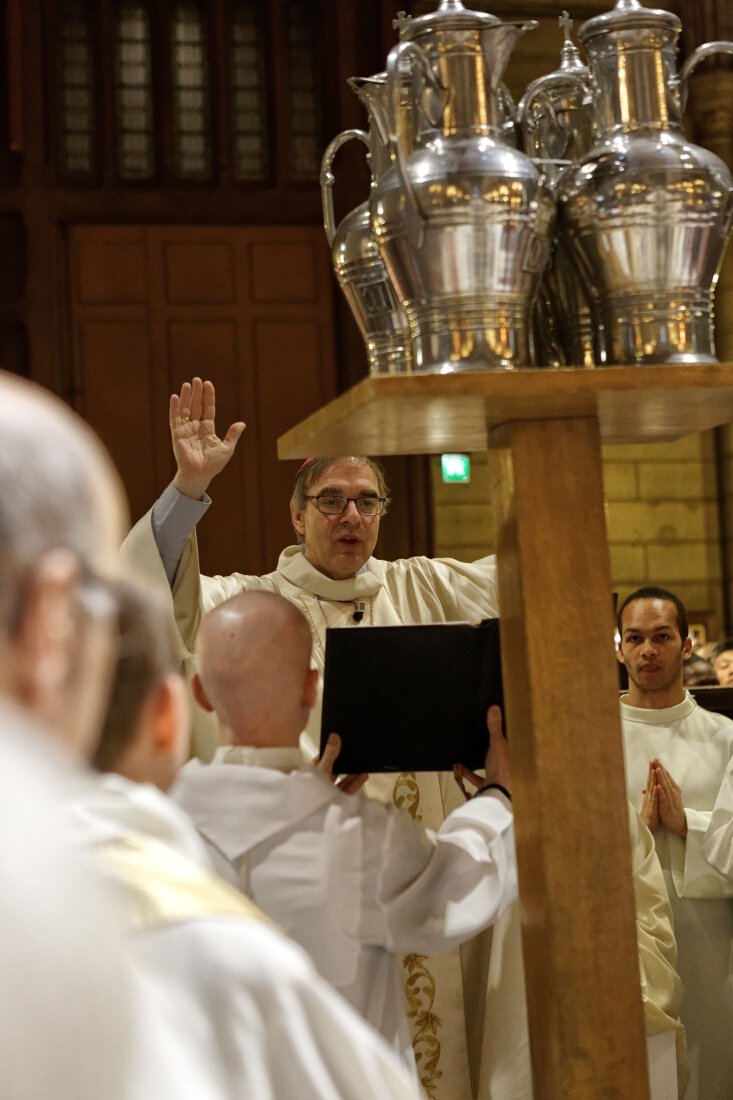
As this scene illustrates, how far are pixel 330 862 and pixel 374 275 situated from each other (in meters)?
0.93

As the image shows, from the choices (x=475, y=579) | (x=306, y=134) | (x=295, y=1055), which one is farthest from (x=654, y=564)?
(x=295, y=1055)

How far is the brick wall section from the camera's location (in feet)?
33.0

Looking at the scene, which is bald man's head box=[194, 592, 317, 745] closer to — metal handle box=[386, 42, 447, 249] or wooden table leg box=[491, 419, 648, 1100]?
wooden table leg box=[491, 419, 648, 1100]

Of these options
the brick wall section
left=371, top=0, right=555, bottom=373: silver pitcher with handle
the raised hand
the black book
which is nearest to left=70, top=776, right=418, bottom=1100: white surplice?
left=371, top=0, right=555, bottom=373: silver pitcher with handle

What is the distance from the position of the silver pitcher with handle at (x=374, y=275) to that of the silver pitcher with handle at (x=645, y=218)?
10.7 inches

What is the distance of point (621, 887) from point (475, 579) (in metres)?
2.08

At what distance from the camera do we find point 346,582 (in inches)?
165

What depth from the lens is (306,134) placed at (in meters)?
8.88

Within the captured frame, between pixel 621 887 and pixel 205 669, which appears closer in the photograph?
pixel 621 887

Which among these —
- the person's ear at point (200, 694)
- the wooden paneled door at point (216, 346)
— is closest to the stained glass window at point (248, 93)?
the wooden paneled door at point (216, 346)

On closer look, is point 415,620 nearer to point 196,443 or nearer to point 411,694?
point 196,443

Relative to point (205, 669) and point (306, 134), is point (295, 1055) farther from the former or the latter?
point (306, 134)

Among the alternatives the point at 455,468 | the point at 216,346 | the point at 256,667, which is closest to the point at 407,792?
the point at 256,667

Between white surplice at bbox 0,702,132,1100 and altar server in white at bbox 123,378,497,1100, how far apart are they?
2568 millimetres
